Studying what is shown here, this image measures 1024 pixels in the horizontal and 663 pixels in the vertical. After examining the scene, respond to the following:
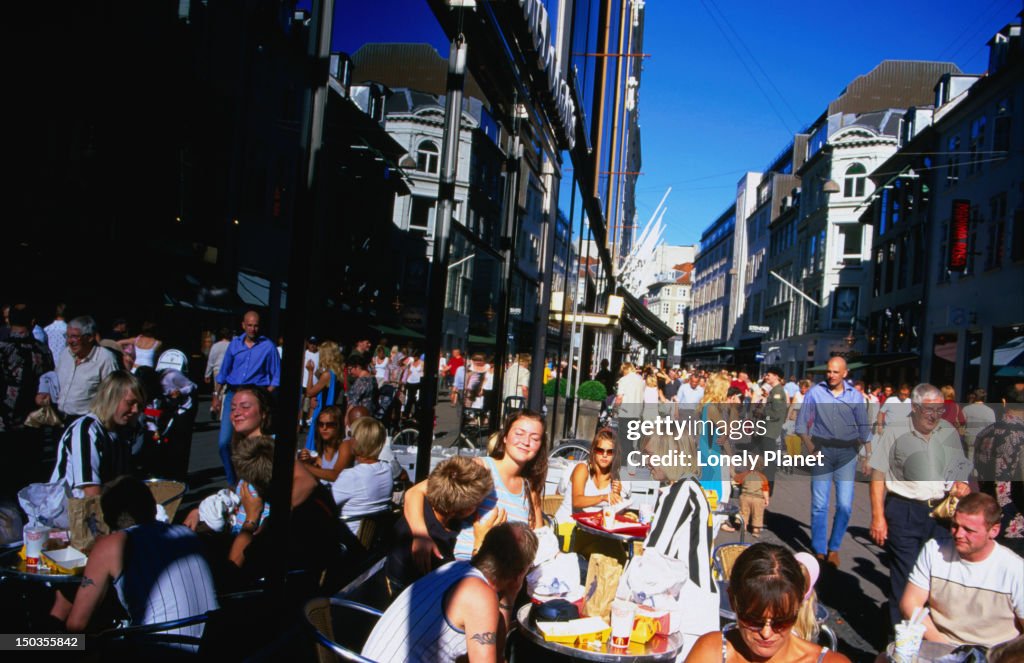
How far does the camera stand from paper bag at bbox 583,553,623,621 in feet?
13.4

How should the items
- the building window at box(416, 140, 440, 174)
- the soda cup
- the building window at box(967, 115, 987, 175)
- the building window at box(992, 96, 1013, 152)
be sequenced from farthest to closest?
the building window at box(967, 115, 987, 175) → the building window at box(992, 96, 1013, 152) → the soda cup → the building window at box(416, 140, 440, 174)

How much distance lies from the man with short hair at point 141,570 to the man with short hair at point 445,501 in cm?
102

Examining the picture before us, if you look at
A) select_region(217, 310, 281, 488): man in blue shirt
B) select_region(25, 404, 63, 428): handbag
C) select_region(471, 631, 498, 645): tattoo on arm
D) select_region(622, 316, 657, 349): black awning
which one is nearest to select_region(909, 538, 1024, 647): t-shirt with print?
select_region(471, 631, 498, 645): tattoo on arm

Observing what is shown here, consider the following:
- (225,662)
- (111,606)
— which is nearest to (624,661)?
(225,662)

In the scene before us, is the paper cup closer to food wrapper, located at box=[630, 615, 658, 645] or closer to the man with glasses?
food wrapper, located at box=[630, 615, 658, 645]

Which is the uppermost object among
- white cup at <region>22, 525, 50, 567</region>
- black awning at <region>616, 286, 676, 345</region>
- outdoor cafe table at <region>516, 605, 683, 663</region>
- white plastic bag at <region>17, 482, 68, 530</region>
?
black awning at <region>616, 286, 676, 345</region>

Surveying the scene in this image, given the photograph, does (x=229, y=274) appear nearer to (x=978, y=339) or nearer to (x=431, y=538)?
(x=431, y=538)

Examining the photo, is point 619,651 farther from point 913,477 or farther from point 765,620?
point 913,477

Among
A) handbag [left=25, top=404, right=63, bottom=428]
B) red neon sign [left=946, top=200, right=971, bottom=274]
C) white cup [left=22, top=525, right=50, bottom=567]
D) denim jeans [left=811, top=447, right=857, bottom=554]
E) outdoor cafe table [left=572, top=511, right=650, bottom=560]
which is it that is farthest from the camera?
red neon sign [left=946, top=200, right=971, bottom=274]

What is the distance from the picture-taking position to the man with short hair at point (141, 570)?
3.25 m

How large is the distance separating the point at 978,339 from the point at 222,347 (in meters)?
29.3

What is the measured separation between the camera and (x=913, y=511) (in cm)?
592

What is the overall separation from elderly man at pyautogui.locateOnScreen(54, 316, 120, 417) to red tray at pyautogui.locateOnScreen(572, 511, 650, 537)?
3594 millimetres

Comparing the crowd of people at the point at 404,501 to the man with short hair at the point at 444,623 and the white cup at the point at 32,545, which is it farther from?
the white cup at the point at 32,545
